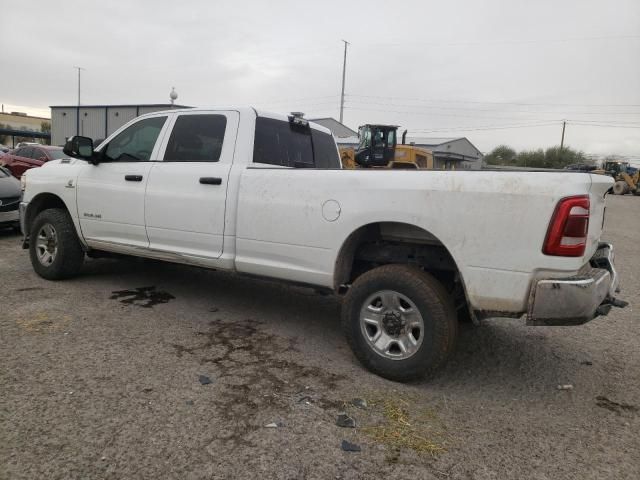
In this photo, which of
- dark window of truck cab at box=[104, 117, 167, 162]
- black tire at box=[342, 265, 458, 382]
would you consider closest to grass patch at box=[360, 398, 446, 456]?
black tire at box=[342, 265, 458, 382]

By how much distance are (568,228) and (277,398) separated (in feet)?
6.73

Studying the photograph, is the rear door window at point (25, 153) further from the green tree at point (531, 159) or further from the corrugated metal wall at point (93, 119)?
the green tree at point (531, 159)

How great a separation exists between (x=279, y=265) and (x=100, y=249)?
2.50 meters

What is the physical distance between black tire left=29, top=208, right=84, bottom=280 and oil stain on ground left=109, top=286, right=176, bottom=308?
0.67 meters

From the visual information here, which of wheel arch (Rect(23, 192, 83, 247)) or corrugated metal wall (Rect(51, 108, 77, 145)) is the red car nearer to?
wheel arch (Rect(23, 192, 83, 247))

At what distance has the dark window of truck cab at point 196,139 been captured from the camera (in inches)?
181

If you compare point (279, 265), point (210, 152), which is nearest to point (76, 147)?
point (210, 152)

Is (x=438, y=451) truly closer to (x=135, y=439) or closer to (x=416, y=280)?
(x=416, y=280)

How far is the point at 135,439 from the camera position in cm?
A: 265

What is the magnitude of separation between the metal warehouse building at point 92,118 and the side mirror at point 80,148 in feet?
67.5

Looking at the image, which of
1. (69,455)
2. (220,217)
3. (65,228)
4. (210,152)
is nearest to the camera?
(69,455)

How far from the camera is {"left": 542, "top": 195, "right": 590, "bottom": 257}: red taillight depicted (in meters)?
2.90

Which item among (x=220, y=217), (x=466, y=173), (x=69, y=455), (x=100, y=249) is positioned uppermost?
(x=466, y=173)

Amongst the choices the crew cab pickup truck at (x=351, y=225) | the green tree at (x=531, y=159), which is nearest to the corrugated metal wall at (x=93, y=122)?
the crew cab pickup truck at (x=351, y=225)
